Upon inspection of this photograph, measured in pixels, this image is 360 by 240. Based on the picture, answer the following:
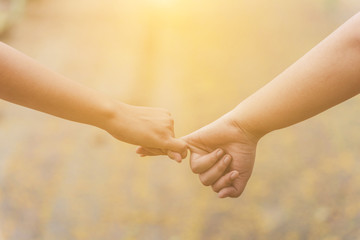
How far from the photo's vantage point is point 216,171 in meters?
1.09

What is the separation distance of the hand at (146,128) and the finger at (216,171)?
0.09m

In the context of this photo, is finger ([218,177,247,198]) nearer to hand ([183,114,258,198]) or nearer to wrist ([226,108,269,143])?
hand ([183,114,258,198])

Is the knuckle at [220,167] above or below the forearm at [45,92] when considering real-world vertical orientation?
below

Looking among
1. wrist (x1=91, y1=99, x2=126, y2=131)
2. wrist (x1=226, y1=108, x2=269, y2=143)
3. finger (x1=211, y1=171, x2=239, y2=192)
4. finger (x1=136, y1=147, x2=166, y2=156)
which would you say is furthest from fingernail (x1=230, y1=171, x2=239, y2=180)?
wrist (x1=91, y1=99, x2=126, y2=131)

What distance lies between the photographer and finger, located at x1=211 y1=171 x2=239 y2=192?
3.51 feet

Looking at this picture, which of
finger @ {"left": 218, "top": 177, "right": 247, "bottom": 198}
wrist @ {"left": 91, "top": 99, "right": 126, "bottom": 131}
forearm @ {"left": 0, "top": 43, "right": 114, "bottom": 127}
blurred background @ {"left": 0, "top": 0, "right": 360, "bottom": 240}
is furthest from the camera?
blurred background @ {"left": 0, "top": 0, "right": 360, "bottom": 240}

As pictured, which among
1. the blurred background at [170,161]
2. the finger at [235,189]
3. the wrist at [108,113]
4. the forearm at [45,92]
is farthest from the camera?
the blurred background at [170,161]

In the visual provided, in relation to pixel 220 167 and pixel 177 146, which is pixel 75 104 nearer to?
pixel 177 146

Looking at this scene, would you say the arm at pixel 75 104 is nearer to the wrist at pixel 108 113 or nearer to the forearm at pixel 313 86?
the wrist at pixel 108 113

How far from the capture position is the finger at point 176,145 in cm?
108

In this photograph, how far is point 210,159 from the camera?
1086 millimetres

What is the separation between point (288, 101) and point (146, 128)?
14.5 inches

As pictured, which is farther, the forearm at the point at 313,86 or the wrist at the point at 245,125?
the wrist at the point at 245,125

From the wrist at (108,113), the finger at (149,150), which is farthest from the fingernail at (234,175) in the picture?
the wrist at (108,113)
